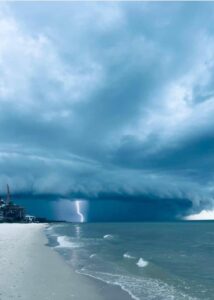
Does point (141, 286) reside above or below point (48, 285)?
below

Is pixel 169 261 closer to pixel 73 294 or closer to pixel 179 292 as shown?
pixel 179 292

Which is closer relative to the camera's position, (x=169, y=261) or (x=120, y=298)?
(x=120, y=298)

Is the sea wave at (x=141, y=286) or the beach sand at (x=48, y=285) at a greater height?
the beach sand at (x=48, y=285)

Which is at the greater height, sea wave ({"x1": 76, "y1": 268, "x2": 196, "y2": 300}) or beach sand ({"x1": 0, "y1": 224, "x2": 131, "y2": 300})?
beach sand ({"x1": 0, "y1": 224, "x2": 131, "y2": 300})

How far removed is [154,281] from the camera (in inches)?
1070

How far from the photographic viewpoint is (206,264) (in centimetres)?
3919

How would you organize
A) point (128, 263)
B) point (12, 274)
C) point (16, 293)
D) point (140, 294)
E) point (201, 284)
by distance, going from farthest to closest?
point (128, 263) → point (201, 284) → point (12, 274) → point (140, 294) → point (16, 293)

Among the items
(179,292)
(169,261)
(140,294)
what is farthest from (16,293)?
(169,261)

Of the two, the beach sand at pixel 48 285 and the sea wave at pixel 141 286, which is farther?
the sea wave at pixel 141 286

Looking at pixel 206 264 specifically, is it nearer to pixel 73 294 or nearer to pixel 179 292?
pixel 179 292

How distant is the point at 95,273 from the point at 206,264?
52.2 ft

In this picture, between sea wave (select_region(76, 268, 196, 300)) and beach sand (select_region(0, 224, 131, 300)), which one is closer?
beach sand (select_region(0, 224, 131, 300))

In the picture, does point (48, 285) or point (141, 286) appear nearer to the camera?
point (48, 285)

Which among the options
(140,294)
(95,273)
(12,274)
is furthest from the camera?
(95,273)
